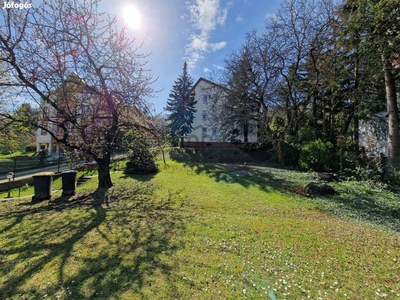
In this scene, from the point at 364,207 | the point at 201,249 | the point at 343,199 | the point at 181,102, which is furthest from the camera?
the point at 181,102

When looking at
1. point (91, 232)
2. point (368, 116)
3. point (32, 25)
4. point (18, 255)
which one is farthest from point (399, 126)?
point (32, 25)

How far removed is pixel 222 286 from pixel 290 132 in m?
15.7

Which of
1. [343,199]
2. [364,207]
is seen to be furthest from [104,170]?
[364,207]

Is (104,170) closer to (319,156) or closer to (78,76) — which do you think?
(78,76)

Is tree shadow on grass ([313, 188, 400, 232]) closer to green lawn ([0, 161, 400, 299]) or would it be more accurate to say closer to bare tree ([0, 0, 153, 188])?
green lawn ([0, 161, 400, 299])

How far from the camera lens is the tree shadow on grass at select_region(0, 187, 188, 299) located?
2.42 m

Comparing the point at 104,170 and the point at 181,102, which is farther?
the point at 181,102

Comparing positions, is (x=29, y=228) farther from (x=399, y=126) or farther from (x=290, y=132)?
(x=290, y=132)

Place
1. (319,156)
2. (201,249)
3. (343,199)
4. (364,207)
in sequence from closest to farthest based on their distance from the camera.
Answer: (201,249)
(364,207)
(343,199)
(319,156)

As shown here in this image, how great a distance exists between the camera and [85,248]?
3.39 metres

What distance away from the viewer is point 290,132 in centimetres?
1588

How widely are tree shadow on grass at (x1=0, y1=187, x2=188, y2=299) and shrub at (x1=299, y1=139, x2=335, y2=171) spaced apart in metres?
9.19

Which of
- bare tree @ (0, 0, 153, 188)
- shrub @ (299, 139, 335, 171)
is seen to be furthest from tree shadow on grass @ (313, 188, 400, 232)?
bare tree @ (0, 0, 153, 188)

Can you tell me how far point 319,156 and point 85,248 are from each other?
1187 centimetres
